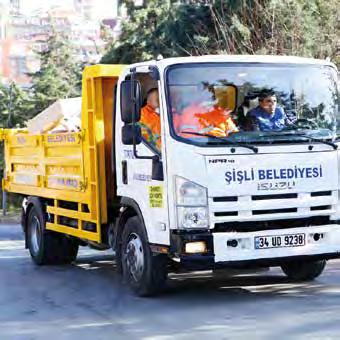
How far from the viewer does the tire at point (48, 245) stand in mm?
10820

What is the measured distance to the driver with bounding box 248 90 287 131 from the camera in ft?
25.0

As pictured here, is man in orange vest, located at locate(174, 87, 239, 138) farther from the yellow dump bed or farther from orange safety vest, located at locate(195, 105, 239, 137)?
the yellow dump bed

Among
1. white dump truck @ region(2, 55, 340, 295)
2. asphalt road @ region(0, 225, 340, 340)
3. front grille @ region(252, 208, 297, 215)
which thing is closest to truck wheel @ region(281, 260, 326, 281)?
asphalt road @ region(0, 225, 340, 340)

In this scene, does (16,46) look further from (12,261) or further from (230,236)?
(230,236)

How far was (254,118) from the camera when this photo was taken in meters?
7.67

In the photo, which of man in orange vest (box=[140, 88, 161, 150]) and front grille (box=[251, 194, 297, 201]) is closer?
front grille (box=[251, 194, 297, 201])

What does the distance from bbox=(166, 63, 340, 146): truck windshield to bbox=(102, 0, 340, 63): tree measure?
8396 mm

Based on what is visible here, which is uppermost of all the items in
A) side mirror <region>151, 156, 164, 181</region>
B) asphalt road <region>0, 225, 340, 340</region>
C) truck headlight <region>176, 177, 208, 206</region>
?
side mirror <region>151, 156, 164, 181</region>

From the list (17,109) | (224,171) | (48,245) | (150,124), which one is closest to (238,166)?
(224,171)

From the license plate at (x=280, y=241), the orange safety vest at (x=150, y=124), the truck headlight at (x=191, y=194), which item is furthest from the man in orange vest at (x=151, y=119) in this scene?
the license plate at (x=280, y=241)

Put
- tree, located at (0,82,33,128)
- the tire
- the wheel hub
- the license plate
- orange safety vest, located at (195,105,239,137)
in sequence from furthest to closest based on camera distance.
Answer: tree, located at (0,82,33,128), the tire, the wheel hub, orange safety vest, located at (195,105,239,137), the license plate

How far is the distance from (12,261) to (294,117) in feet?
18.5

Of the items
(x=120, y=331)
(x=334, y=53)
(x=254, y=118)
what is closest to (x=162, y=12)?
(x=334, y=53)

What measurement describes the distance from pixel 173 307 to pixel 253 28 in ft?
36.1
